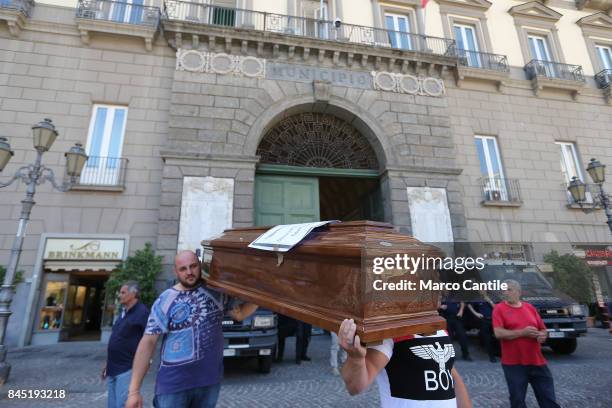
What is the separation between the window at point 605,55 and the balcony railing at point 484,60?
599 cm

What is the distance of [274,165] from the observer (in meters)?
10.8

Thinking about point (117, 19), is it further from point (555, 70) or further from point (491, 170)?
point (555, 70)

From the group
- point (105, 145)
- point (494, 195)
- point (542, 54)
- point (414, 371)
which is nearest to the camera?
point (414, 371)

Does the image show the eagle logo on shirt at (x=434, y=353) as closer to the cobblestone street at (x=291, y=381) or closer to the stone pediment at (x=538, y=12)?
the cobblestone street at (x=291, y=381)

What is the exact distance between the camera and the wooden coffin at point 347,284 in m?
1.36

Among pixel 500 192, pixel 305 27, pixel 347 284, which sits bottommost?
pixel 347 284

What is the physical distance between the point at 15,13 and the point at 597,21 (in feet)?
79.0

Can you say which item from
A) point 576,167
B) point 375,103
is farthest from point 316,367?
point 576,167

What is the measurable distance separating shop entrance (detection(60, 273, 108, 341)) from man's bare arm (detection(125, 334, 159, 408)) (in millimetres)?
8821

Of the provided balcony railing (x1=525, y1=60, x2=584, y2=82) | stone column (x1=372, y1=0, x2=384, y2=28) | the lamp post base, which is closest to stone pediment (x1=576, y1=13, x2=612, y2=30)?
balcony railing (x1=525, y1=60, x2=584, y2=82)

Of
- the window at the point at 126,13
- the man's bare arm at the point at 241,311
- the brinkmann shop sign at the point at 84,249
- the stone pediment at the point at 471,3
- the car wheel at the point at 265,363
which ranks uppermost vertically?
the stone pediment at the point at 471,3

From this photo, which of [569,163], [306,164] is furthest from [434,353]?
[569,163]

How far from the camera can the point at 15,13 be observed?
958 cm

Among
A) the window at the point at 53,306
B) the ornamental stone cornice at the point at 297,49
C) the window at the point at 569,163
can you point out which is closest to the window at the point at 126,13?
the ornamental stone cornice at the point at 297,49
